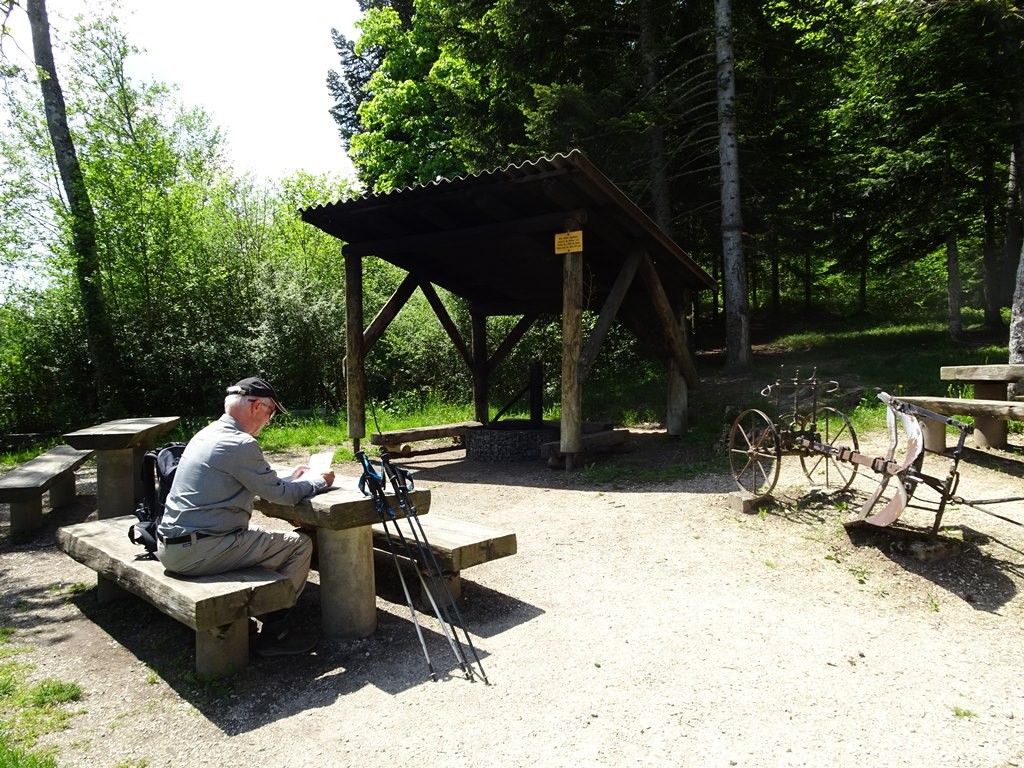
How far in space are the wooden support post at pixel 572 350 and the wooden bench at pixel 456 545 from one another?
11.0 ft

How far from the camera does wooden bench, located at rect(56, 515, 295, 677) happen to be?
311 centimetres

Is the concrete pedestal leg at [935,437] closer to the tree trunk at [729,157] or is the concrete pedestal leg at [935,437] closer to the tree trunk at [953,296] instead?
the tree trunk at [729,157]

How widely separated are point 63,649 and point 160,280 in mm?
12693

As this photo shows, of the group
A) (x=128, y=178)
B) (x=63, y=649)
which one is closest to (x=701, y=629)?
(x=63, y=649)

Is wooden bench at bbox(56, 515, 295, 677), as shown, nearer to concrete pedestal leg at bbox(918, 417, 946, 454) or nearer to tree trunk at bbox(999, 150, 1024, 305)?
concrete pedestal leg at bbox(918, 417, 946, 454)

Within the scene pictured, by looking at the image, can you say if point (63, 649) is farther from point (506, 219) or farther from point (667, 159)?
point (667, 159)

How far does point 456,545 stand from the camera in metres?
4.02

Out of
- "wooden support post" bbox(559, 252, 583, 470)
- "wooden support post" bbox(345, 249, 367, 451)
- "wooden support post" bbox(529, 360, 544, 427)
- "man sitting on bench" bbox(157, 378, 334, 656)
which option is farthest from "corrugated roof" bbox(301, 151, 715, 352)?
"man sitting on bench" bbox(157, 378, 334, 656)

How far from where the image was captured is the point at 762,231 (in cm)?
1534

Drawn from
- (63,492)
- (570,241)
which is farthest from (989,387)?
(63,492)

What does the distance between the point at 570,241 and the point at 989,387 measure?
5.03 meters

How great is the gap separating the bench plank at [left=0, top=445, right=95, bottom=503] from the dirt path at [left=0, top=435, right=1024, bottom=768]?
1.94 feet

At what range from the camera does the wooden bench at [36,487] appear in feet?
19.3

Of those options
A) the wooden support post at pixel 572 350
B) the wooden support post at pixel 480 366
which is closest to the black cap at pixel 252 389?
the wooden support post at pixel 572 350
